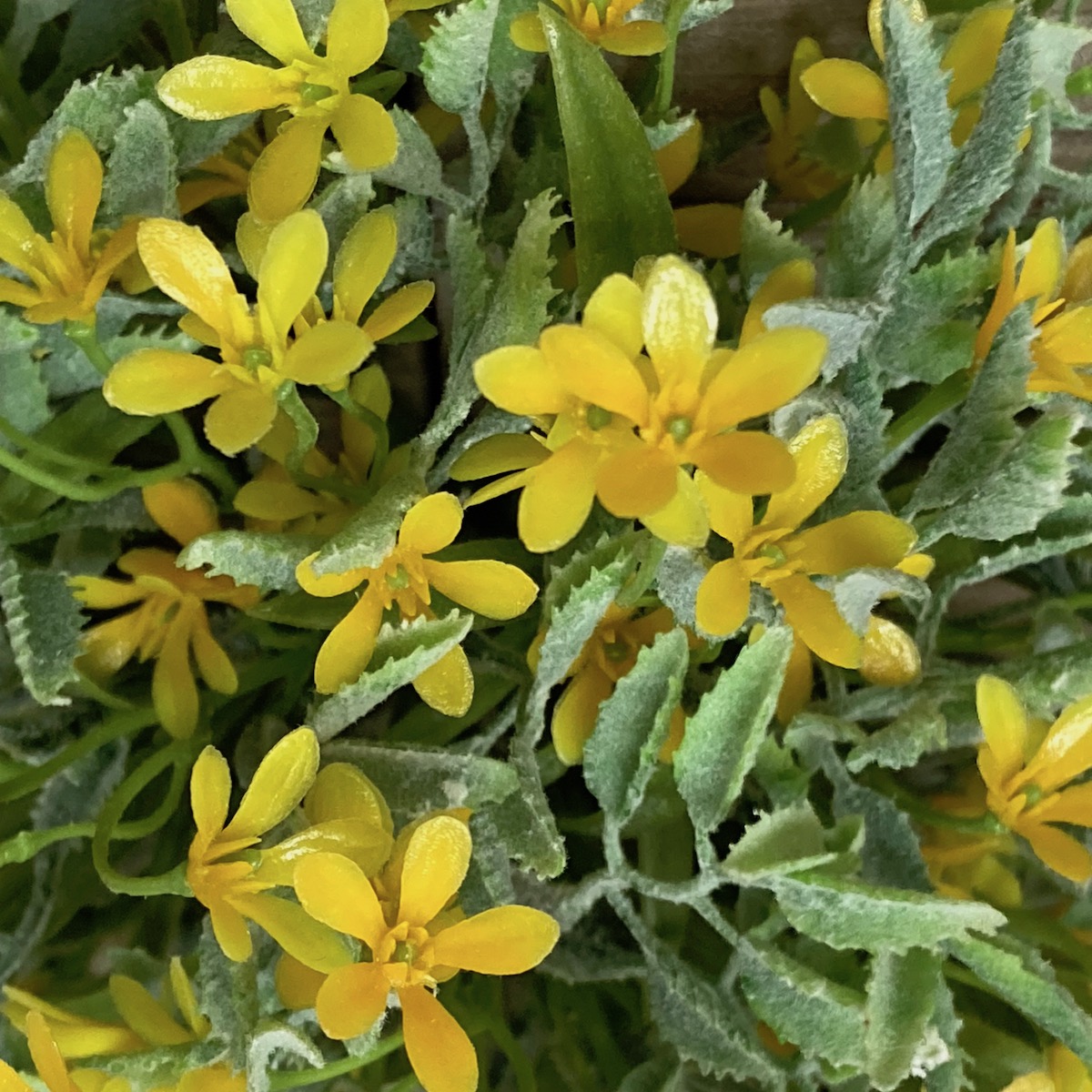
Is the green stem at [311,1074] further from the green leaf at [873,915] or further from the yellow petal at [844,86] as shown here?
the yellow petal at [844,86]

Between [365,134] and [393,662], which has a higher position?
[365,134]

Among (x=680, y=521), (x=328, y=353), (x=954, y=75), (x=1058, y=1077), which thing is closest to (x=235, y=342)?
(x=328, y=353)

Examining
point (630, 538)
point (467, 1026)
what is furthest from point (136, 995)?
point (630, 538)

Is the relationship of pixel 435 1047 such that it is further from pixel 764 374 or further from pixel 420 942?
pixel 764 374

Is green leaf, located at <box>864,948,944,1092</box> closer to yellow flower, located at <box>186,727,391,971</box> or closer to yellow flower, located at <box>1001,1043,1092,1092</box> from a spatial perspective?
yellow flower, located at <box>1001,1043,1092,1092</box>

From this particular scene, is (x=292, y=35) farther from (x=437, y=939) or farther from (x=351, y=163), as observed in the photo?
(x=437, y=939)

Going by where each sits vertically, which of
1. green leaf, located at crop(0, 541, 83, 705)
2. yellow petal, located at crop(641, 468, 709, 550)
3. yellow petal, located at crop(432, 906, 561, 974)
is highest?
yellow petal, located at crop(641, 468, 709, 550)

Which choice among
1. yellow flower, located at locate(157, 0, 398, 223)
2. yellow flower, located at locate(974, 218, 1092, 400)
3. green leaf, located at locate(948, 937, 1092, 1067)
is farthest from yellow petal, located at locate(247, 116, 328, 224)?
green leaf, located at locate(948, 937, 1092, 1067)
